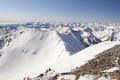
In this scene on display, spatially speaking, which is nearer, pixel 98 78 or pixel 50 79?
pixel 98 78

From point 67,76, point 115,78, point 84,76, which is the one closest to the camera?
point 115,78

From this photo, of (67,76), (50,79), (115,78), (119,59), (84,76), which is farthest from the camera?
(119,59)

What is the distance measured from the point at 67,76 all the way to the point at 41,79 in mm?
3946

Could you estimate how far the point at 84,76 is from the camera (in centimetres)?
3012

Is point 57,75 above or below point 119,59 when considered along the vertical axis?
above

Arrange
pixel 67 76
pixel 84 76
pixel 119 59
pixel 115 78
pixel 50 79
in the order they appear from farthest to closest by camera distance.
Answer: pixel 119 59, pixel 50 79, pixel 67 76, pixel 84 76, pixel 115 78

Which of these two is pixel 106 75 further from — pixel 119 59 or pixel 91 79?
pixel 119 59

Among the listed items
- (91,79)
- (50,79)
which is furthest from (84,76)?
(50,79)

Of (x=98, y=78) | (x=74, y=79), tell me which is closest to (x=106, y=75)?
(x=98, y=78)

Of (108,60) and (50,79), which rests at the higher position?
(50,79)

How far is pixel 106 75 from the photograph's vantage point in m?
29.6

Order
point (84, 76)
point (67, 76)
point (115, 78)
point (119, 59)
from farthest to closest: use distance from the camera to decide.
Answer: point (119, 59), point (67, 76), point (84, 76), point (115, 78)

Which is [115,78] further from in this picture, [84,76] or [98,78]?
[84,76]

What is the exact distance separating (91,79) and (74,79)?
259 cm
